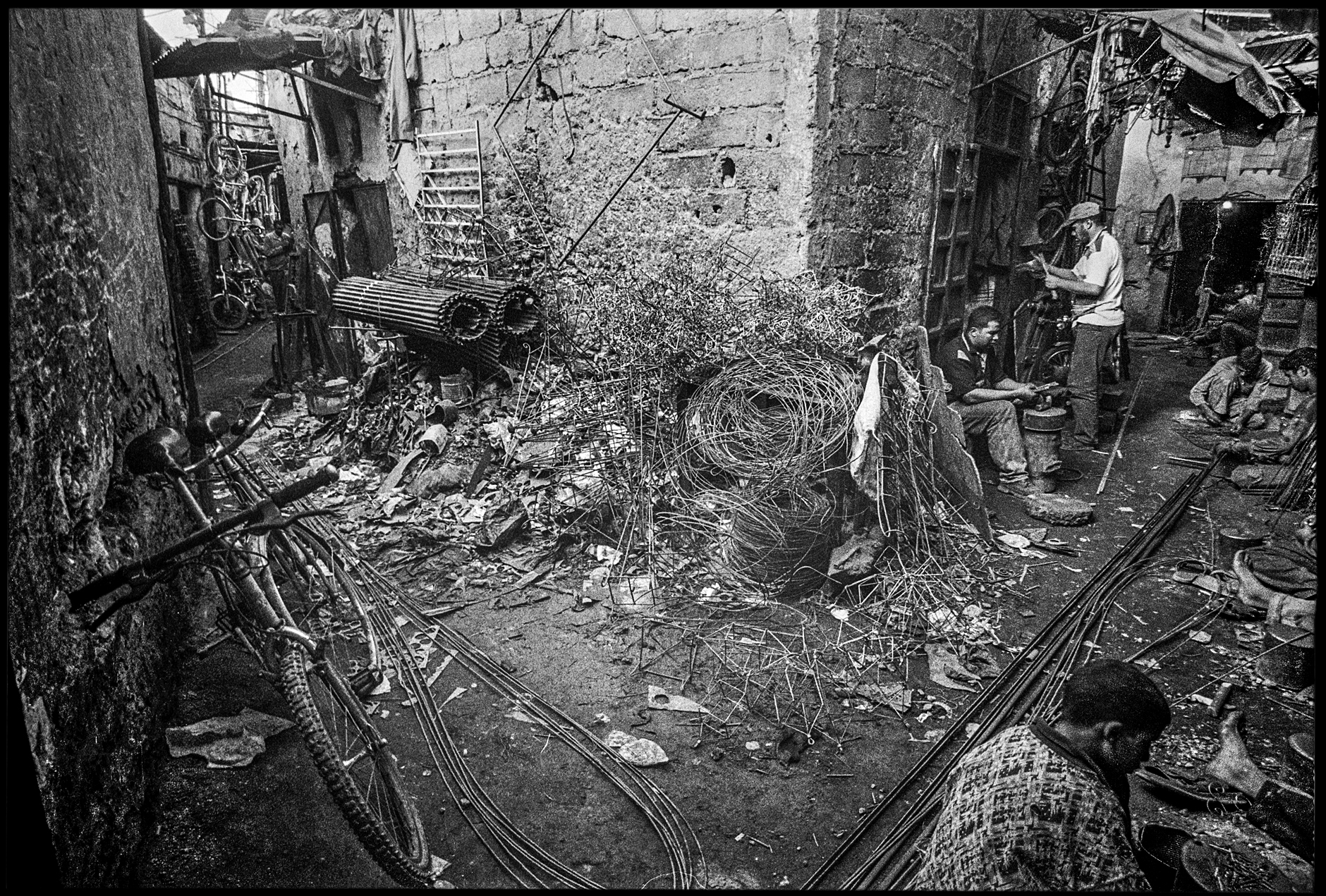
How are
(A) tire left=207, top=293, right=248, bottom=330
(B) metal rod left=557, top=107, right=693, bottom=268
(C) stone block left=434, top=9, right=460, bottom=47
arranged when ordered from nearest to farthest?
(B) metal rod left=557, top=107, right=693, bottom=268, (C) stone block left=434, top=9, right=460, bottom=47, (A) tire left=207, top=293, right=248, bottom=330

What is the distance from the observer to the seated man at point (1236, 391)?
25.5 ft

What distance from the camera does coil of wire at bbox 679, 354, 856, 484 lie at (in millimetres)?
4828

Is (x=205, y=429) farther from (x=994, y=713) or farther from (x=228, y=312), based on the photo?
(x=228, y=312)

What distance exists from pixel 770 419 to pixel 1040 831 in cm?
332

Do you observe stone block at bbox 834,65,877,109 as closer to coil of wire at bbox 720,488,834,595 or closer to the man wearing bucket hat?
coil of wire at bbox 720,488,834,595

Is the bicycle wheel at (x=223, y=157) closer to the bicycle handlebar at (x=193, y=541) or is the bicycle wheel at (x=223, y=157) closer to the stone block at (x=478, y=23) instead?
the stone block at (x=478, y=23)

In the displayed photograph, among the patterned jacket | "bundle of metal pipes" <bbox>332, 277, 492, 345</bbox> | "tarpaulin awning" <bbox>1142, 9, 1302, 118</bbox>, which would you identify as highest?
"tarpaulin awning" <bbox>1142, 9, 1302, 118</bbox>

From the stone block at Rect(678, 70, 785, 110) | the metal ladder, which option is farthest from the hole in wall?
the metal ladder

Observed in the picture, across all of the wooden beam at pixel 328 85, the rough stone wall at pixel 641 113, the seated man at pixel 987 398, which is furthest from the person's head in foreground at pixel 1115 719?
the wooden beam at pixel 328 85

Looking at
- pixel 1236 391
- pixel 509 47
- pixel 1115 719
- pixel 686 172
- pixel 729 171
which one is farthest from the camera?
pixel 1236 391

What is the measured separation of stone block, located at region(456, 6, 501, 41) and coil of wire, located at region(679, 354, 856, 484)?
4.66 m

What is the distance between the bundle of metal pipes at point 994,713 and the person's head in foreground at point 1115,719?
1066 millimetres

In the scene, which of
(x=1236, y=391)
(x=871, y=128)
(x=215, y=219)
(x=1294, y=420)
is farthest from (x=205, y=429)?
(x=215, y=219)

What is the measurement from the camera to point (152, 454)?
3066 mm
